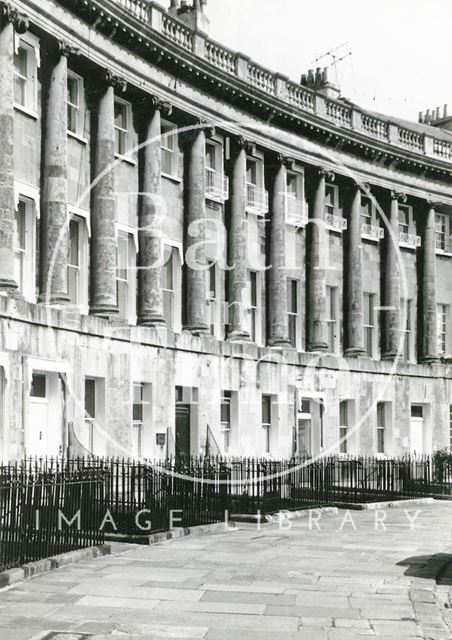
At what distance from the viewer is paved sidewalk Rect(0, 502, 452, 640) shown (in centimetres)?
949

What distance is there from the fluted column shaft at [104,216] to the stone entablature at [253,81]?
1950 mm

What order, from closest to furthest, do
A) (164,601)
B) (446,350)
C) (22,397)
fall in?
(164,601), (22,397), (446,350)

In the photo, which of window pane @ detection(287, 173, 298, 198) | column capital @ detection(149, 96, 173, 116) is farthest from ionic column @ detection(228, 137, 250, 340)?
column capital @ detection(149, 96, 173, 116)

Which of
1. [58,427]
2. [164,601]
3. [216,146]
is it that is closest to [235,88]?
[216,146]

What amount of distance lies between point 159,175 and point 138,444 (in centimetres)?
722

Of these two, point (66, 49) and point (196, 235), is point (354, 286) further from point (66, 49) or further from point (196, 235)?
point (66, 49)

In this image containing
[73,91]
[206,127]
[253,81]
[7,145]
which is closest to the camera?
[7,145]

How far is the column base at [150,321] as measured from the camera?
1035 inches

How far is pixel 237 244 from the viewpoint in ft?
102

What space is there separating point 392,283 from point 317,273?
4752 mm

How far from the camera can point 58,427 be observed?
Answer: 21.5 meters

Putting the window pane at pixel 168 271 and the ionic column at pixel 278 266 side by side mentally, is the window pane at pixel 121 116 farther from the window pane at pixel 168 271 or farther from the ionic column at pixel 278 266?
the ionic column at pixel 278 266

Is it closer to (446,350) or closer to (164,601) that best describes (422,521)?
(164,601)

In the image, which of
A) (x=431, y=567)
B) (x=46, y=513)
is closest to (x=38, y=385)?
(x=46, y=513)
